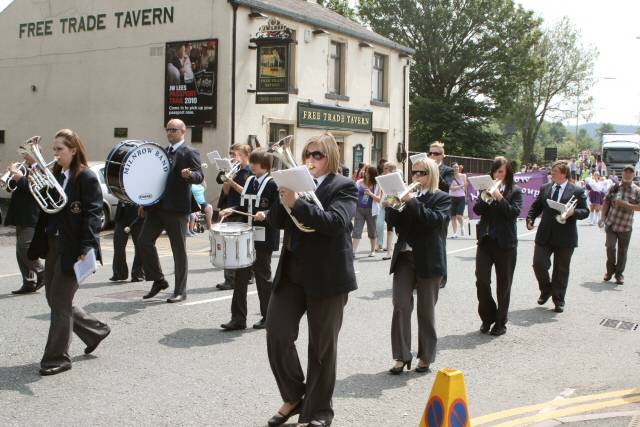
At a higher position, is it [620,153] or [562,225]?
[620,153]

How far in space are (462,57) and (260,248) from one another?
42.0m

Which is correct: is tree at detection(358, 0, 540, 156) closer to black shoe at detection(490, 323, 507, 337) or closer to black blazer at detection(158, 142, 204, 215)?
black blazer at detection(158, 142, 204, 215)

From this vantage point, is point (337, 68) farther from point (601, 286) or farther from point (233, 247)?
point (233, 247)

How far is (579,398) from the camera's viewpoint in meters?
5.85

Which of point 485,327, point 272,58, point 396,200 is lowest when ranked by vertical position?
point 485,327

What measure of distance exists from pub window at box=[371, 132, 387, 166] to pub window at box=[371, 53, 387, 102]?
138 centimetres

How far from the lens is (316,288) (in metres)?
4.67

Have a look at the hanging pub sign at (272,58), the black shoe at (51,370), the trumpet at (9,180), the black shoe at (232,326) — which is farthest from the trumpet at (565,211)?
the hanging pub sign at (272,58)

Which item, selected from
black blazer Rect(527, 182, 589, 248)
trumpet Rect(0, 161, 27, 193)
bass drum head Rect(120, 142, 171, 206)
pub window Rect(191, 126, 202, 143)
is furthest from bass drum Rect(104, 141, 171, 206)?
pub window Rect(191, 126, 202, 143)

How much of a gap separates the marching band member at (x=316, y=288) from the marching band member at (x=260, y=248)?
2904mm

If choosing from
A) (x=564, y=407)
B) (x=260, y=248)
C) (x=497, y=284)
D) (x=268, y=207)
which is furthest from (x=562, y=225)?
(x=564, y=407)

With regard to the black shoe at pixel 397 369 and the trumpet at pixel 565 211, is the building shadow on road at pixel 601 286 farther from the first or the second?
the black shoe at pixel 397 369

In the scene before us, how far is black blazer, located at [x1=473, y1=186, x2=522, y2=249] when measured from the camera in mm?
8031

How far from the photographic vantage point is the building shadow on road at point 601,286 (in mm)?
11305
